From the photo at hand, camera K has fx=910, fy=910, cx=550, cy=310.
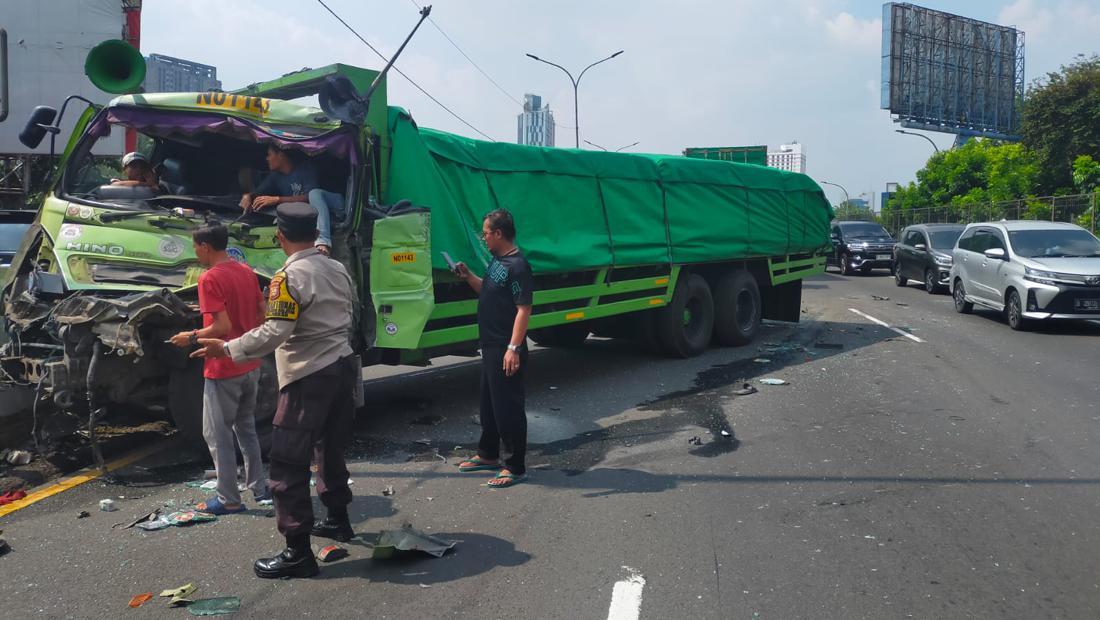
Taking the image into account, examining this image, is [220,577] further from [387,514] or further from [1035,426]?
[1035,426]

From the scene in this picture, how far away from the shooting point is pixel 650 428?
7449 millimetres

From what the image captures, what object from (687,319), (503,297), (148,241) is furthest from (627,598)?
(687,319)

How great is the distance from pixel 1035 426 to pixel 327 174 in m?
5.90

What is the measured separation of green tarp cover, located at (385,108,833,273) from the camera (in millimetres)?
7281

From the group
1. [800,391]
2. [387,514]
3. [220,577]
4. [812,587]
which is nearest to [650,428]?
[800,391]

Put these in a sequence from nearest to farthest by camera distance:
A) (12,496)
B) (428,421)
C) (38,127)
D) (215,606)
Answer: (215,606) → (12,496) → (38,127) → (428,421)

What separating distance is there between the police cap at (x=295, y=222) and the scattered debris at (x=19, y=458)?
328 cm

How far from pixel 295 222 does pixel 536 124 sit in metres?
43.9

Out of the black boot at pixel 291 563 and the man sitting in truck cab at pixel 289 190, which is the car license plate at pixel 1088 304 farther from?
the black boot at pixel 291 563

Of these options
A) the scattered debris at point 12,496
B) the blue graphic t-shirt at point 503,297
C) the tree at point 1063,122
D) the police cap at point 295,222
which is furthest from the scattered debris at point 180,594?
the tree at point 1063,122

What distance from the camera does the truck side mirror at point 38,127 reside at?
640 centimetres

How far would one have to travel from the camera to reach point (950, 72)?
51719 millimetres

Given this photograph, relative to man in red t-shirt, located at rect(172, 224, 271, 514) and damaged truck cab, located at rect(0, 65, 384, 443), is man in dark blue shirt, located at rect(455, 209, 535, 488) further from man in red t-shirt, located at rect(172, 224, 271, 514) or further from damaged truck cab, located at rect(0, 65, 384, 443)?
man in red t-shirt, located at rect(172, 224, 271, 514)

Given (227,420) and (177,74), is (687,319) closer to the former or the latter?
(227,420)
